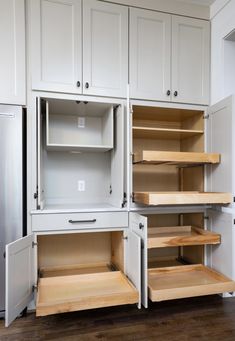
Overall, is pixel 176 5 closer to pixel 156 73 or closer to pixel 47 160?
pixel 156 73

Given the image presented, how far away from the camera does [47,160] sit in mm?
2344

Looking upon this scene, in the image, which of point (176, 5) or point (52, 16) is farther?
point (176, 5)

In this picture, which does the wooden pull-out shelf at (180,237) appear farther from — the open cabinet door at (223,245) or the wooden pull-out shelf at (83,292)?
the wooden pull-out shelf at (83,292)

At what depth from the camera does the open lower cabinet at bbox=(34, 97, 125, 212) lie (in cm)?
219

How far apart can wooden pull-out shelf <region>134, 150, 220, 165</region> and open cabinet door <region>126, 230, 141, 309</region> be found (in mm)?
590

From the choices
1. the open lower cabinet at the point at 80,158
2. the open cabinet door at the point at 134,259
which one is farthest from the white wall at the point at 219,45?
the open cabinet door at the point at 134,259

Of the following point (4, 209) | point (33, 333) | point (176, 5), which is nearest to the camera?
point (33, 333)

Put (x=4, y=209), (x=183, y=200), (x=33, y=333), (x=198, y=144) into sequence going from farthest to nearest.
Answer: (x=198, y=144), (x=183, y=200), (x=4, y=209), (x=33, y=333)

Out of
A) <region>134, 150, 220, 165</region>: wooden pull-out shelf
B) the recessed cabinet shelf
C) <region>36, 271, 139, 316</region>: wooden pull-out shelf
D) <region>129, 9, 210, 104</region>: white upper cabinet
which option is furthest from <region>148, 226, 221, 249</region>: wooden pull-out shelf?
<region>129, 9, 210, 104</region>: white upper cabinet

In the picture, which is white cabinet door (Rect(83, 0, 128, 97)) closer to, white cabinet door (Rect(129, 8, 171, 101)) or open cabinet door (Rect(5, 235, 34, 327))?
white cabinet door (Rect(129, 8, 171, 101))

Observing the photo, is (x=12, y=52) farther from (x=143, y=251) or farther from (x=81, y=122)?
(x=143, y=251)

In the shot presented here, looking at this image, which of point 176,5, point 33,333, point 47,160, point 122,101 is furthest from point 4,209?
point 176,5

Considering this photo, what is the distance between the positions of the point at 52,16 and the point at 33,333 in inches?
90.1

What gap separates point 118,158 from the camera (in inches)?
82.4
